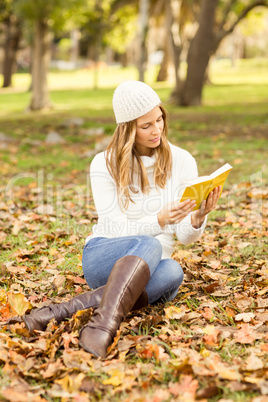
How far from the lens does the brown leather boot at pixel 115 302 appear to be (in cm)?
261

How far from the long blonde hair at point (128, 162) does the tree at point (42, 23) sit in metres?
12.5

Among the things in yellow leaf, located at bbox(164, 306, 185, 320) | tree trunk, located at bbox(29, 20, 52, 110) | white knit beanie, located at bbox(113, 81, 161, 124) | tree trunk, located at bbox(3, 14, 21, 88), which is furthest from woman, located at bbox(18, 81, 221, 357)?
tree trunk, located at bbox(3, 14, 21, 88)

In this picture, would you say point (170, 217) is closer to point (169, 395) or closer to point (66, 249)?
point (169, 395)

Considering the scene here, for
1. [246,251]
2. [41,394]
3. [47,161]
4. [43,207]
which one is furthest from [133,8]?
[41,394]

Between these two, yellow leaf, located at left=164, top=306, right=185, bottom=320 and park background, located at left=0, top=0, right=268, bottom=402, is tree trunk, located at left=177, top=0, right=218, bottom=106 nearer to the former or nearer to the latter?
park background, located at left=0, top=0, right=268, bottom=402

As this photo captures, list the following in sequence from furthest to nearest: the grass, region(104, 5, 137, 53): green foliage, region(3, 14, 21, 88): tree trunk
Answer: region(104, 5, 137, 53): green foliage, region(3, 14, 21, 88): tree trunk, the grass

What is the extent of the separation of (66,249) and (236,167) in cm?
383

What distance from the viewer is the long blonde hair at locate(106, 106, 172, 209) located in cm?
325

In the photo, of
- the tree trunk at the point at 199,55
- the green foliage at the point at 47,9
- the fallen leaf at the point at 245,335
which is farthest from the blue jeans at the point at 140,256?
the tree trunk at the point at 199,55

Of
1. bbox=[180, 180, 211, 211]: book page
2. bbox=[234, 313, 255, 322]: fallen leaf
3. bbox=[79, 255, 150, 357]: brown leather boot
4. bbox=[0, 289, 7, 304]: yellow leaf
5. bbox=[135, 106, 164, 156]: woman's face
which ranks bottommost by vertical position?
bbox=[0, 289, 7, 304]: yellow leaf

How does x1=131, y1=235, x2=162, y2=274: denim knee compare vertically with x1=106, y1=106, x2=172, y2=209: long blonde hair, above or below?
below

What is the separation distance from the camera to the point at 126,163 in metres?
3.25

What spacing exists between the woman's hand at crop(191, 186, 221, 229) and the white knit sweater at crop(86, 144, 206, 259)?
1.8 inches

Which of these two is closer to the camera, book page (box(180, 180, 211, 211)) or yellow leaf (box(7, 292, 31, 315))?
book page (box(180, 180, 211, 211))
